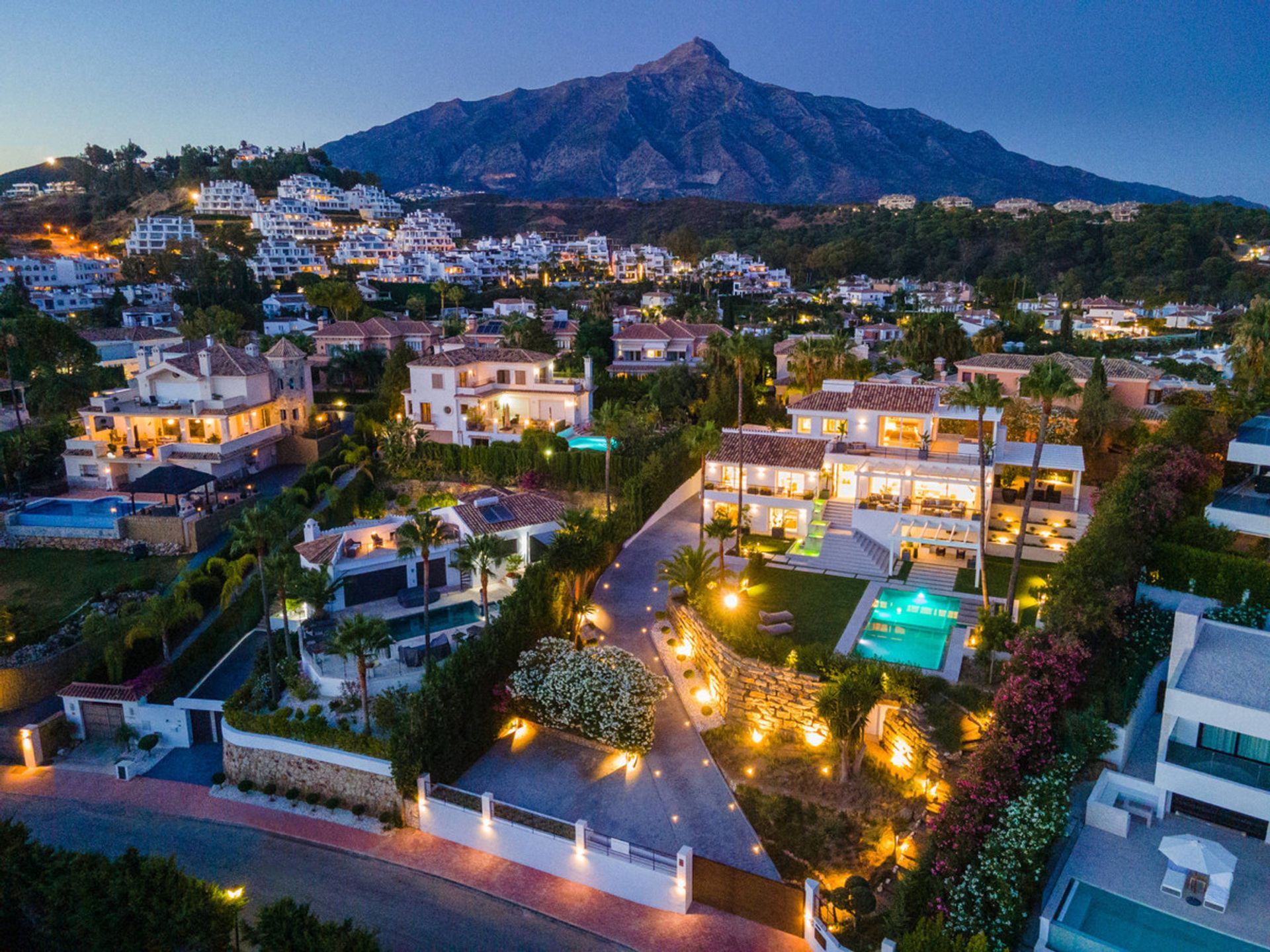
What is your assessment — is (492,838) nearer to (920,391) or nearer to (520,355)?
(920,391)

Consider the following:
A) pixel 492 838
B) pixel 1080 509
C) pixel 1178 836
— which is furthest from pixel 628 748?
pixel 1080 509

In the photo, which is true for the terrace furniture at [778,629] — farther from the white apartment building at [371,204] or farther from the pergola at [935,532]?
the white apartment building at [371,204]

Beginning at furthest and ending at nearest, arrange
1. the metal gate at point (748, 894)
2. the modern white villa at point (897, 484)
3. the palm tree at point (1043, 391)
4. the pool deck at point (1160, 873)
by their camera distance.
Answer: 1. the modern white villa at point (897, 484)
2. the palm tree at point (1043, 391)
3. the metal gate at point (748, 894)
4. the pool deck at point (1160, 873)

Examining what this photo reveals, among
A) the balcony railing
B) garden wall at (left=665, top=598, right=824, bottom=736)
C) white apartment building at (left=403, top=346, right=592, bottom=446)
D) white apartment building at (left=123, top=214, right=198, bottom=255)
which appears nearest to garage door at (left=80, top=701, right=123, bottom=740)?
garden wall at (left=665, top=598, right=824, bottom=736)

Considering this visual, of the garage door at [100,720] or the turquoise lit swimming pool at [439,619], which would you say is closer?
the garage door at [100,720]

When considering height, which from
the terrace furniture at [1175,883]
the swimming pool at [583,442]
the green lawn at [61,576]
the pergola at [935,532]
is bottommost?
the green lawn at [61,576]

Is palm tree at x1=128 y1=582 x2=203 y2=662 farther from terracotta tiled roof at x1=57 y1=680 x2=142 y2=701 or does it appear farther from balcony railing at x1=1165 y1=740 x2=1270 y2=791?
balcony railing at x1=1165 y1=740 x2=1270 y2=791

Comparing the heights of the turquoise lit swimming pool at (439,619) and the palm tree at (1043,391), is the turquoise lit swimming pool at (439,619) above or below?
below

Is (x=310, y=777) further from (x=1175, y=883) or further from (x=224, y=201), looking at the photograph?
(x=224, y=201)

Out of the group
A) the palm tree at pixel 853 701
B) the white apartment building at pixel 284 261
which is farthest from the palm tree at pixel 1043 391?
the white apartment building at pixel 284 261
